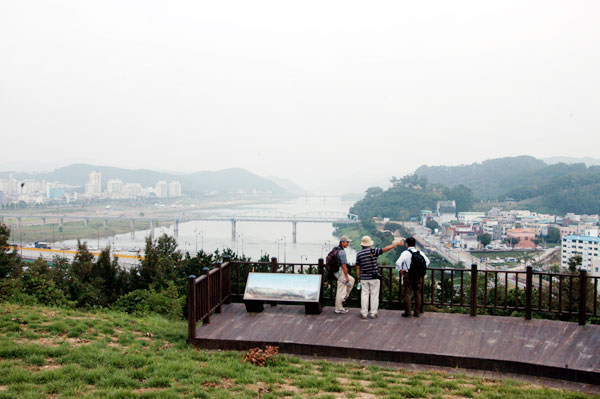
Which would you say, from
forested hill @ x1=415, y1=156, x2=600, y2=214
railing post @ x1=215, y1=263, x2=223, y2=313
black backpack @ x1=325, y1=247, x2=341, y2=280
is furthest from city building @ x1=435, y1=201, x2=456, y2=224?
railing post @ x1=215, y1=263, x2=223, y2=313

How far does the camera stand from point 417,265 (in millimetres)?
6492

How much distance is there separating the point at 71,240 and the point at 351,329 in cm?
8769

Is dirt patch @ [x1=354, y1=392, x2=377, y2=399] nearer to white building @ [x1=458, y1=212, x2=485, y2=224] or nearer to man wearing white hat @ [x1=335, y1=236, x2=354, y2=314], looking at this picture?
man wearing white hat @ [x1=335, y1=236, x2=354, y2=314]

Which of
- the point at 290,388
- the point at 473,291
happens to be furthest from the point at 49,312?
the point at 473,291

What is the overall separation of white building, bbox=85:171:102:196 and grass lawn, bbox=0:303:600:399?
15532 cm

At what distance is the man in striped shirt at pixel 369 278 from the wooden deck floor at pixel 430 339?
174mm

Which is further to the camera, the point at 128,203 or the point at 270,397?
the point at 128,203

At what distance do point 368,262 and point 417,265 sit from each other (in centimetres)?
68

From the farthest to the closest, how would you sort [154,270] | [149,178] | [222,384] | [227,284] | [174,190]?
[149,178], [174,190], [154,270], [227,284], [222,384]

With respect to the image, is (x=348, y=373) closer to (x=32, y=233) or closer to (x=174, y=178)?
(x=32, y=233)

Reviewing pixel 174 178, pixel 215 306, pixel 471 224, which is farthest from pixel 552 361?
pixel 174 178

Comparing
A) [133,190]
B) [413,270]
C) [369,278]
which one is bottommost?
[369,278]

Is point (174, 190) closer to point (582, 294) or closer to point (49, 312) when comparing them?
point (49, 312)

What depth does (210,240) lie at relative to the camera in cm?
7462
